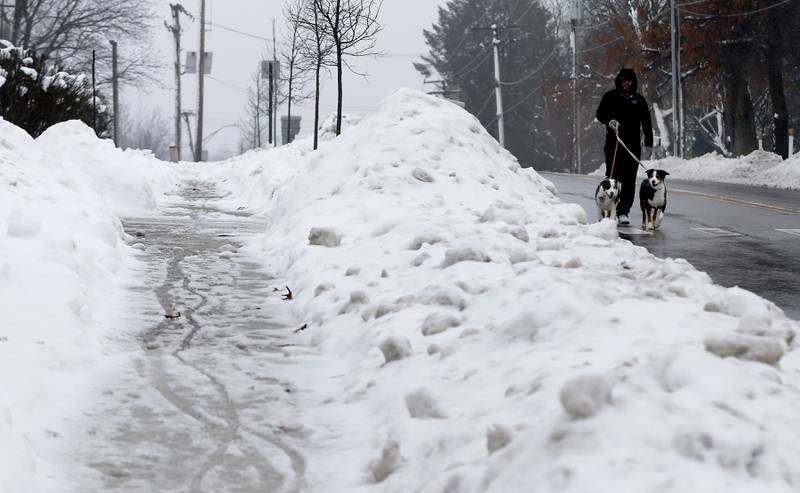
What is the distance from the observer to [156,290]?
802cm

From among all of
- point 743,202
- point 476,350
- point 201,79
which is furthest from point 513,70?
point 476,350

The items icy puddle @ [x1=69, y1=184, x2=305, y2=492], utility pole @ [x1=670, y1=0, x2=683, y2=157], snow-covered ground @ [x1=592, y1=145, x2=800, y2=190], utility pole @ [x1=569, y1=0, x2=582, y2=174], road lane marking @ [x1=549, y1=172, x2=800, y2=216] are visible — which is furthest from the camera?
utility pole @ [x1=569, y1=0, x2=582, y2=174]

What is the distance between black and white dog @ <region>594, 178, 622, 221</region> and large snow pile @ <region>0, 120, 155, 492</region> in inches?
224

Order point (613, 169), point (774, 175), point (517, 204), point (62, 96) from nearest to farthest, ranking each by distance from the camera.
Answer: point (517, 204) → point (613, 169) → point (62, 96) → point (774, 175)

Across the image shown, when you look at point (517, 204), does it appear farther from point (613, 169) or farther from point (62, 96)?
point (62, 96)

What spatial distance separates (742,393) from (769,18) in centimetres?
3220

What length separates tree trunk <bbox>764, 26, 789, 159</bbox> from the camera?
32906 mm

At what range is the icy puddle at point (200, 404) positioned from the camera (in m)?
3.93

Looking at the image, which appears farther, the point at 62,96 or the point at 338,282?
the point at 62,96

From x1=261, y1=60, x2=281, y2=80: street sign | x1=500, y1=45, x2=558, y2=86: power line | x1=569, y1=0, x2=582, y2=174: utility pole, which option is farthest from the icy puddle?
x1=500, y1=45, x2=558, y2=86: power line

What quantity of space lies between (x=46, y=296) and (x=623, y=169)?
8183 mm

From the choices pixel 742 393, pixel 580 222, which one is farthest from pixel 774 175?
pixel 742 393

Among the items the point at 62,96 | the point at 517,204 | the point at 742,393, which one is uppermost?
the point at 62,96

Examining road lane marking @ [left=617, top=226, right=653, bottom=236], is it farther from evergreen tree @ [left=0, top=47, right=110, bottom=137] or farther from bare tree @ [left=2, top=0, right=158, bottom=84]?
bare tree @ [left=2, top=0, right=158, bottom=84]
